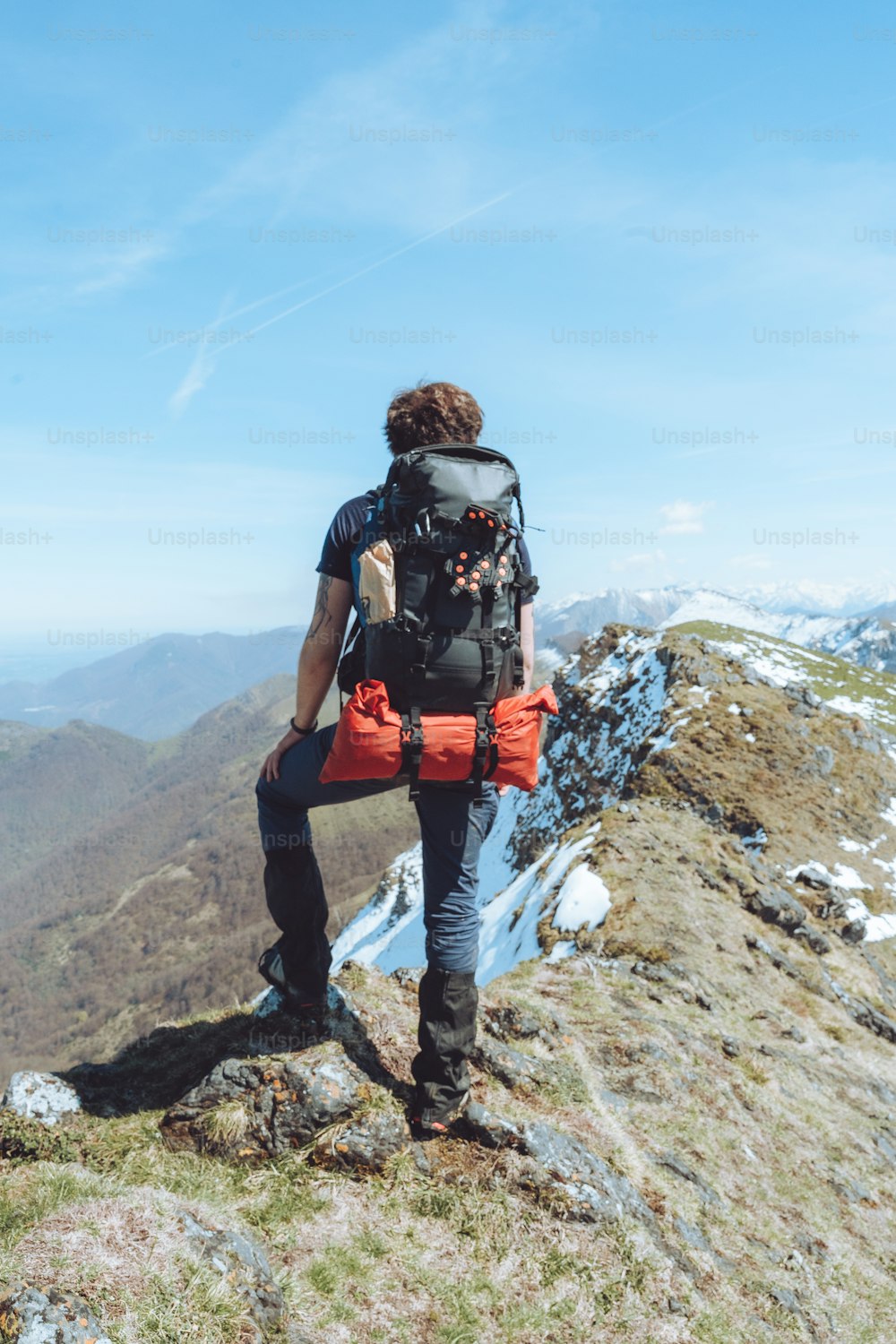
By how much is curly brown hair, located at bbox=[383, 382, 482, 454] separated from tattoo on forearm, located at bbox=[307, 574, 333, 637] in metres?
1.23

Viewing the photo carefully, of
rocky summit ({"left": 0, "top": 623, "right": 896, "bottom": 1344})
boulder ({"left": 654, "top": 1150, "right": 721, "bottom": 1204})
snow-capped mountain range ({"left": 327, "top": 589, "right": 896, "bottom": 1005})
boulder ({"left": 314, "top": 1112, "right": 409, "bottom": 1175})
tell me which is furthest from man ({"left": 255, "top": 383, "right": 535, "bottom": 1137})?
snow-capped mountain range ({"left": 327, "top": 589, "right": 896, "bottom": 1005})

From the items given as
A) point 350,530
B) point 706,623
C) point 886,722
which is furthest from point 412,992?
point 706,623

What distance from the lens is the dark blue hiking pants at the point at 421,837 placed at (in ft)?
19.9

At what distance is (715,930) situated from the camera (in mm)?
16688

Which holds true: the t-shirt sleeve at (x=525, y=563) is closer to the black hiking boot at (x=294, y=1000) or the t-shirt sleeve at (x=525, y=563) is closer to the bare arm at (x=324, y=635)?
the bare arm at (x=324, y=635)

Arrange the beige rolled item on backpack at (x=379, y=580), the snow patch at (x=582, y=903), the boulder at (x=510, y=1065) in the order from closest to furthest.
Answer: the beige rolled item on backpack at (x=379, y=580), the boulder at (x=510, y=1065), the snow patch at (x=582, y=903)

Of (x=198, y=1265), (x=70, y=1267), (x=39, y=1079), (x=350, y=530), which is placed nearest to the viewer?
(x=70, y=1267)

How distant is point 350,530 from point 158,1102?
5375 millimetres

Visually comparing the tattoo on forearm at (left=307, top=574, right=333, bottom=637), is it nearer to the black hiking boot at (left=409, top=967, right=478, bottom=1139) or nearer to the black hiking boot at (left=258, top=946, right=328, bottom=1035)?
the black hiking boot at (left=409, top=967, right=478, bottom=1139)

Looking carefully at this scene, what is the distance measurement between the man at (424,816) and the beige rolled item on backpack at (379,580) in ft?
1.69

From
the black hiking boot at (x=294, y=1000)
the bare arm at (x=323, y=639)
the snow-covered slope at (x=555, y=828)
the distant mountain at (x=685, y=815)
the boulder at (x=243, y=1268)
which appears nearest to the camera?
the boulder at (x=243, y=1268)

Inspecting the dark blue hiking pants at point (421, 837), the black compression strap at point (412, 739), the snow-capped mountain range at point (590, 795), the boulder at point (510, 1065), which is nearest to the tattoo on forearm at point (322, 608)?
the dark blue hiking pants at point (421, 837)

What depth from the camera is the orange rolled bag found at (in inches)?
213

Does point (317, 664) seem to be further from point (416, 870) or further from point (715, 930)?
point (416, 870)
